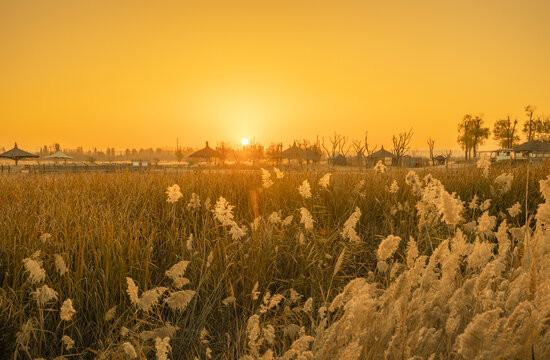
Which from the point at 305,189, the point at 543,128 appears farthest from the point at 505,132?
the point at 305,189

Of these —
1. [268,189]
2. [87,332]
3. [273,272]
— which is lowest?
[87,332]

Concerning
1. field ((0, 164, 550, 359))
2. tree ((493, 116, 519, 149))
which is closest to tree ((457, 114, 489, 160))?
tree ((493, 116, 519, 149))

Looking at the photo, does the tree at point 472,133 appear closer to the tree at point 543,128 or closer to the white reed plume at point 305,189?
the tree at point 543,128

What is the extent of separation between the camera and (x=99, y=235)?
3.23 m

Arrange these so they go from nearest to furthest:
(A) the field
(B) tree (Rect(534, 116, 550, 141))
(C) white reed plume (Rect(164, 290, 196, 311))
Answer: (A) the field → (C) white reed plume (Rect(164, 290, 196, 311)) → (B) tree (Rect(534, 116, 550, 141))

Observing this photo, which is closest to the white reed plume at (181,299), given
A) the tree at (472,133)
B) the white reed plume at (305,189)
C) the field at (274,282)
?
the field at (274,282)

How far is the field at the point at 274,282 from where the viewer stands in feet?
4.63

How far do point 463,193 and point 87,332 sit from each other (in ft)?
17.6

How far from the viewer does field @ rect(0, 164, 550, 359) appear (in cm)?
141

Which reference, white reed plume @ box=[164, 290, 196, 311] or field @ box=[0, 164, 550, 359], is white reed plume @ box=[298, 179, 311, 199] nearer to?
field @ box=[0, 164, 550, 359]

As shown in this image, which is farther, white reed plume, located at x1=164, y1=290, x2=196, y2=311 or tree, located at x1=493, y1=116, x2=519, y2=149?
tree, located at x1=493, y1=116, x2=519, y2=149

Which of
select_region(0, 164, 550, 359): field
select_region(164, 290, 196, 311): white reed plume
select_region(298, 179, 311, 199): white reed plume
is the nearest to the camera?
select_region(0, 164, 550, 359): field

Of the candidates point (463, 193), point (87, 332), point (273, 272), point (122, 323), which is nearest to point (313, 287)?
point (273, 272)

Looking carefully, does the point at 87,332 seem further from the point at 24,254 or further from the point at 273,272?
the point at 273,272
